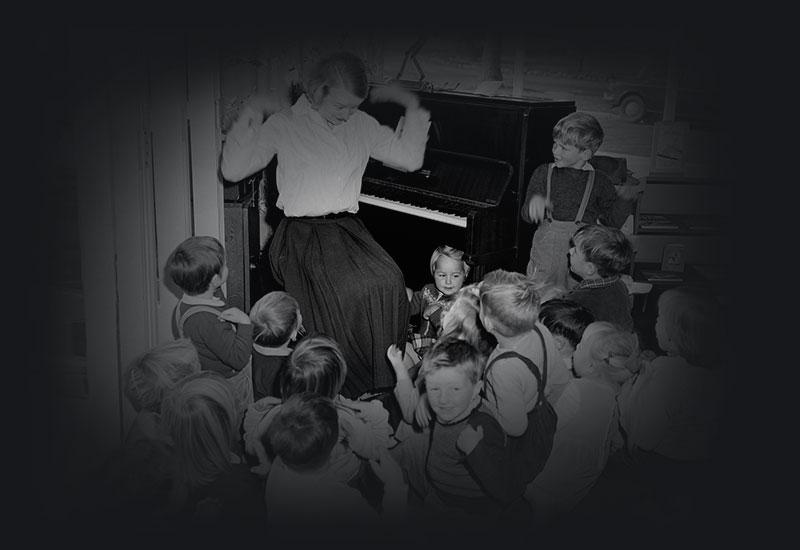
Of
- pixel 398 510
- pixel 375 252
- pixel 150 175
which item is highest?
pixel 150 175

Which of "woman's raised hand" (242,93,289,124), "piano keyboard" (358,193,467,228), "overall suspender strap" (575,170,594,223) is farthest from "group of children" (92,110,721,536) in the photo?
"woman's raised hand" (242,93,289,124)

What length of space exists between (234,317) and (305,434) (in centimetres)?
62

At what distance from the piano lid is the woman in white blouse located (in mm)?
121

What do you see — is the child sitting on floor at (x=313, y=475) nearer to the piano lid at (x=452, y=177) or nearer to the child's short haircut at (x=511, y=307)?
the child's short haircut at (x=511, y=307)

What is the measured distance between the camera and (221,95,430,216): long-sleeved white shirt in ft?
10.6

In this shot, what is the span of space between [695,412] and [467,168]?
123 centimetres

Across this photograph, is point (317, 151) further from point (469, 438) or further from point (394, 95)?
point (469, 438)

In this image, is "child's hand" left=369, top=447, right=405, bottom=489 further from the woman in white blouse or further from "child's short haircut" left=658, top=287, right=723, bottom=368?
"child's short haircut" left=658, top=287, right=723, bottom=368

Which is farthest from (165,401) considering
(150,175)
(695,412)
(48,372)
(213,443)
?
(695,412)

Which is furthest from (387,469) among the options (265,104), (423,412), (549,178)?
(265,104)

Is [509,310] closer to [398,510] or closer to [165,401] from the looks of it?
[398,510]

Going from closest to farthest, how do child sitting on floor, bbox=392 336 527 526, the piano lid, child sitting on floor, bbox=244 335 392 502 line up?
child sitting on floor, bbox=392 336 527 526
child sitting on floor, bbox=244 335 392 502
the piano lid

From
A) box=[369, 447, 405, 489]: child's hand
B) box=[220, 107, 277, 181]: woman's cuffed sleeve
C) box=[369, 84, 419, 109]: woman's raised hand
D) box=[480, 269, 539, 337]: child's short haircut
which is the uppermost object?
box=[369, 84, 419, 109]: woman's raised hand

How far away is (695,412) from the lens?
3340mm
